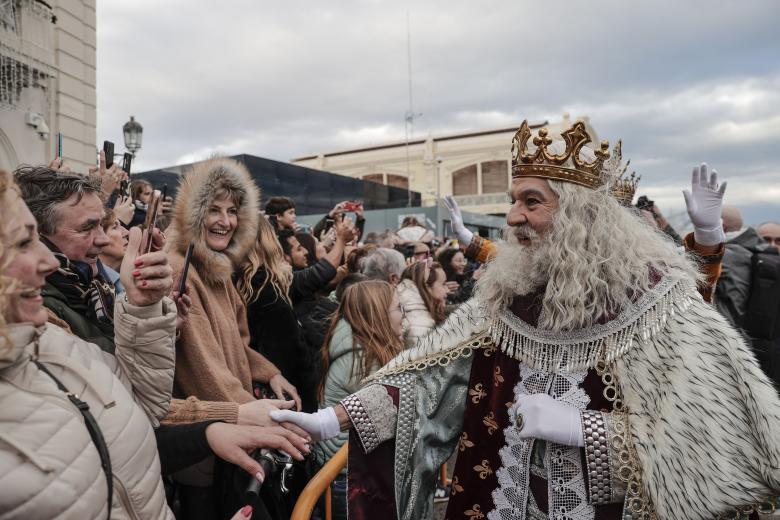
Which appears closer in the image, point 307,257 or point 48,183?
point 48,183

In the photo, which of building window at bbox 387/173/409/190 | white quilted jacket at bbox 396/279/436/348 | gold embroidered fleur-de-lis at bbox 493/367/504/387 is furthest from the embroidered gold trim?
building window at bbox 387/173/409/190

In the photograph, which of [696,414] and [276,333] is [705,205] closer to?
[696,414]

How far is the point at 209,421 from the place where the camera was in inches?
75.4

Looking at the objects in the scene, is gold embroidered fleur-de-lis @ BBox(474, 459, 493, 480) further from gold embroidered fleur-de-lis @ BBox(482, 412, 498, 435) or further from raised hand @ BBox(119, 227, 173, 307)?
raised hand @ BBox(119, 227, 173, 307)

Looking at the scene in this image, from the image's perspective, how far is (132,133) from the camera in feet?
26.8

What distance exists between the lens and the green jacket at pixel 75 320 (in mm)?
1858

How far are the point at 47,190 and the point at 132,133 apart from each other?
669 centimetres

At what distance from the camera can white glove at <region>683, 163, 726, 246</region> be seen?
2.79 m

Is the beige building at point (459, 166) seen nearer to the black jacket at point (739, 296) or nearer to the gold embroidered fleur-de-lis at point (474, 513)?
the black jacket at point (739, 296)

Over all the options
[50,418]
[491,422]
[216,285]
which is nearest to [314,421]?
[491,422]

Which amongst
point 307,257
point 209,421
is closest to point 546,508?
point 209,421

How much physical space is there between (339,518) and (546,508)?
1.37 metres

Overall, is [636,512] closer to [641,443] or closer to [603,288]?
[641,443]

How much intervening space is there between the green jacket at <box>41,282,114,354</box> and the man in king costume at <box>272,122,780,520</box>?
66 cm
